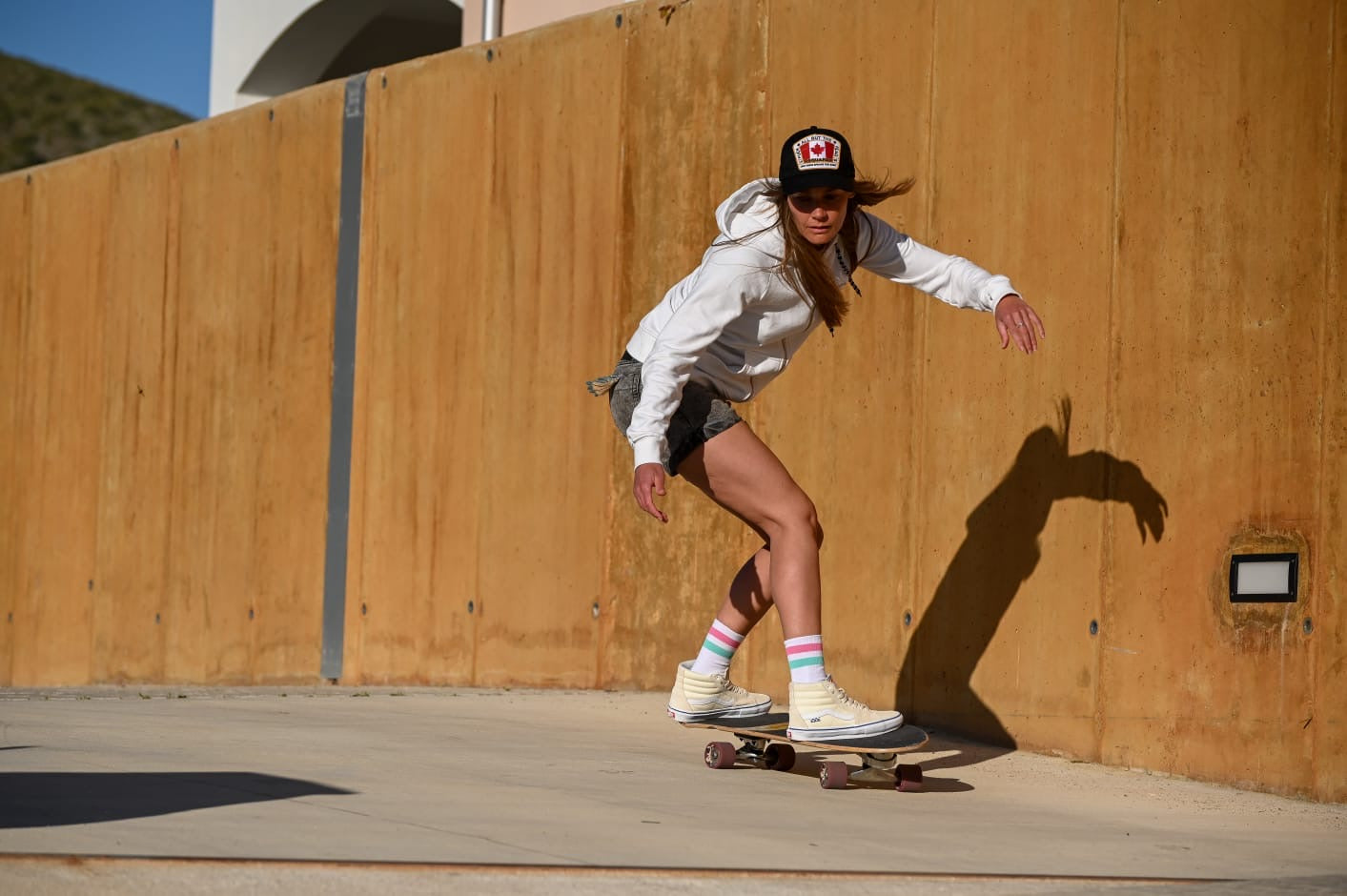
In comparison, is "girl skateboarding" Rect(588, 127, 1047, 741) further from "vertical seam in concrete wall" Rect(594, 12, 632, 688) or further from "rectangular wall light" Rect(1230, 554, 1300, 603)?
"vertical seam in concrete wall" Rect(594, 12, 632, 688)

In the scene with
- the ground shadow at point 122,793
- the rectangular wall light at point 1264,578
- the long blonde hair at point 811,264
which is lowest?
the ground shadow at point 122,793

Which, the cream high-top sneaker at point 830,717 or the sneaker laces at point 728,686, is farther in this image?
the sneaker laces at point 728,686

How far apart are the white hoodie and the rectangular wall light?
40.3 inches

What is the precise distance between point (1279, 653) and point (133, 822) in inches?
119

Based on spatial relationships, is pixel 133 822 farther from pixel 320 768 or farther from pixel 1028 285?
pixel 1028 285

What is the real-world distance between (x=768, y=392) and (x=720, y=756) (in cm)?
207

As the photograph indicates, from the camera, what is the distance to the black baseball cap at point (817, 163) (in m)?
4.56

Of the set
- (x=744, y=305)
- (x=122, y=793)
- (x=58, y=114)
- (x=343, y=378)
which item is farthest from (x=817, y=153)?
(x=58, y=114)

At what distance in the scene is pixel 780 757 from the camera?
4.93 m

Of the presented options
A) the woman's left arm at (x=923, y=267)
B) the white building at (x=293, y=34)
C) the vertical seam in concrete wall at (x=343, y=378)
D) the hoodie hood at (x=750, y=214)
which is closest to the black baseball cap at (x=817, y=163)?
the hoodie hood at (x=750, y=214)

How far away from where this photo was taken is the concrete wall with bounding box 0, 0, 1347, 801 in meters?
4.82

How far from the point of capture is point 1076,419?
5336 mm

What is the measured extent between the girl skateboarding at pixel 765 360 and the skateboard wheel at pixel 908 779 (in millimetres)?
156

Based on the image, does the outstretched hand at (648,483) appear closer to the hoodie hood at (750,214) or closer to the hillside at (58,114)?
the hoodie hood at (750,214)
